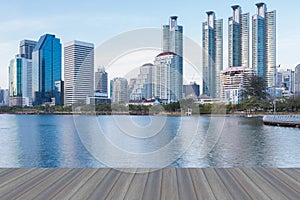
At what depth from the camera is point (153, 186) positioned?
3.07 m

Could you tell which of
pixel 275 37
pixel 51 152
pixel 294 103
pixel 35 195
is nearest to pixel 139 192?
pixel 35 195

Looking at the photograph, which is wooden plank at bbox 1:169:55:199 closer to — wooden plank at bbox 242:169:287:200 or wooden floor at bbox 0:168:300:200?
wooden floor at bbox 0:168:300:200

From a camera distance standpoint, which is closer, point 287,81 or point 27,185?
point 27,185

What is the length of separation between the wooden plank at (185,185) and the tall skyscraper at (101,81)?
1.49m

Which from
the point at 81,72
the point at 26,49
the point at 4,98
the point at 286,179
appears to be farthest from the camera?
the point at 26,49

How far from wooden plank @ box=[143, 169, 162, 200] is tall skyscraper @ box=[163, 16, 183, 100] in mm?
1180

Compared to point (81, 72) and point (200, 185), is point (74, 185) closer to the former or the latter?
point (200, 185)

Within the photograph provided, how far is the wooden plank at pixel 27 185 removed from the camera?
9.07 feet

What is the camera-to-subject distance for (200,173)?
3611 millimetres

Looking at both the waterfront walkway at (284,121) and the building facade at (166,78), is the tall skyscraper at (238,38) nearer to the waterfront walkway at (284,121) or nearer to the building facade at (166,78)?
the waterfront walkway at (284,121)

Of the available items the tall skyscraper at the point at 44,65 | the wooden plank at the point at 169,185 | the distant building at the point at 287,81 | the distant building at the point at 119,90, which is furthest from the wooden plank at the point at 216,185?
the tall skyscraper at the point at 44,65

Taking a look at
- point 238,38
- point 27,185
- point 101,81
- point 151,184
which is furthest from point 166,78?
point 238,38

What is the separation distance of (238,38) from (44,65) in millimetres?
45696

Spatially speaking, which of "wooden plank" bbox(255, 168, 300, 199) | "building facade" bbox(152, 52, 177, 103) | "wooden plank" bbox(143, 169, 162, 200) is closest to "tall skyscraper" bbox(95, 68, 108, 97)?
"building facade" bbox(152, 52, 177, 103)
